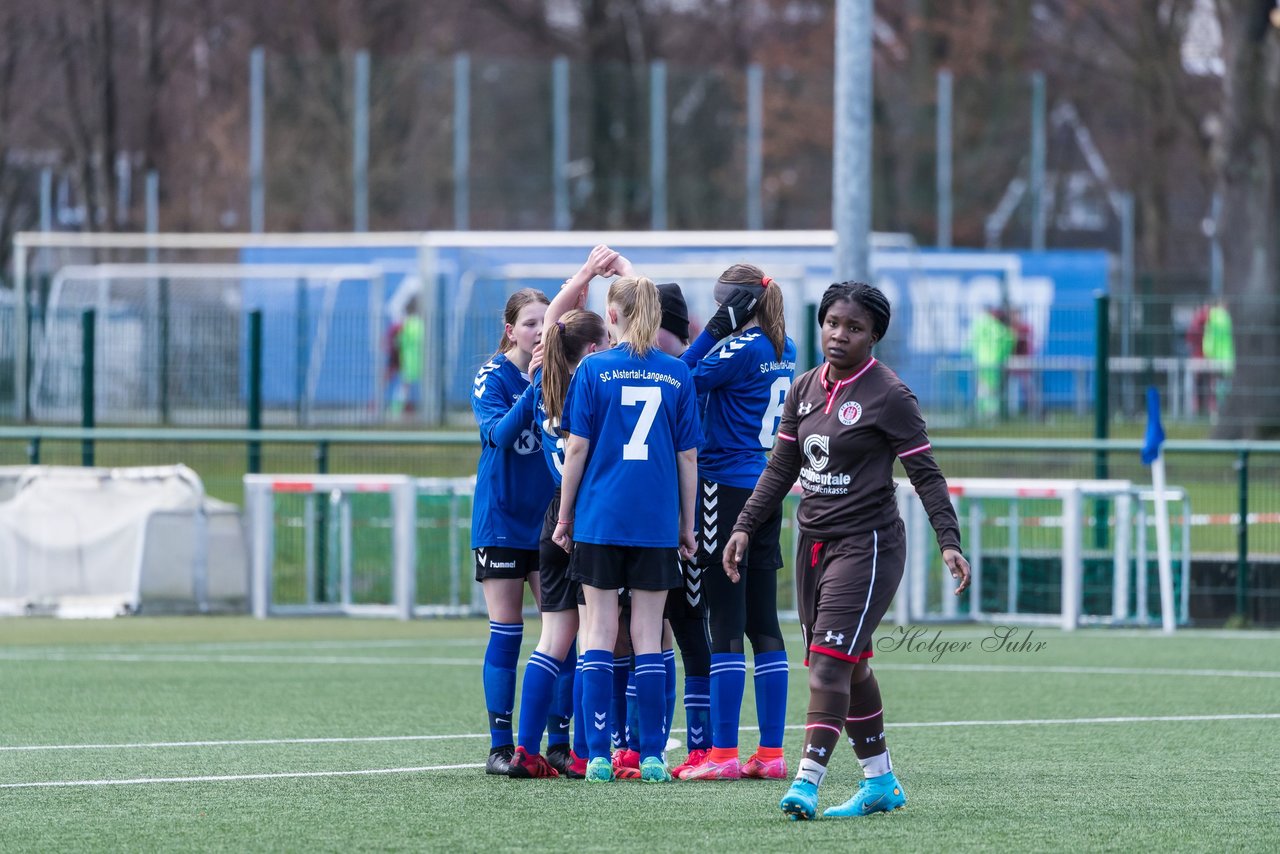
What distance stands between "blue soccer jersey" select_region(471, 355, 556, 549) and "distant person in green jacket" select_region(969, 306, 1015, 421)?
11.5 metres

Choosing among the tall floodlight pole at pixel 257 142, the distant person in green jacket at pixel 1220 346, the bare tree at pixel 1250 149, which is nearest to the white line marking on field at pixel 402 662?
the distant person in green jacket at pixel 1220 346

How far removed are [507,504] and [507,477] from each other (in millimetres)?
107

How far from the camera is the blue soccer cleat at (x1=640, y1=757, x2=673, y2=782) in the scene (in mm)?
7586

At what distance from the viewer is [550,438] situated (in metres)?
7.73

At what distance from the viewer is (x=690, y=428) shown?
7469 mm

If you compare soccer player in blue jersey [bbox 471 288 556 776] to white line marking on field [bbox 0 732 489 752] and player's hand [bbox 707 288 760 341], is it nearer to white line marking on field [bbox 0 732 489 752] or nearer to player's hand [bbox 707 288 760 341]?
player's hand [bbox 707 288 760 341]

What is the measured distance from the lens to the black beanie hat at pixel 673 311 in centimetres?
790

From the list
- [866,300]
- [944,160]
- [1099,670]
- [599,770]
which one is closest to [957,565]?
[866,300]

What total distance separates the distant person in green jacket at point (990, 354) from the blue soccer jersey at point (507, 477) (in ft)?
37.7

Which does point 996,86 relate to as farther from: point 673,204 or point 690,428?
point 690,428

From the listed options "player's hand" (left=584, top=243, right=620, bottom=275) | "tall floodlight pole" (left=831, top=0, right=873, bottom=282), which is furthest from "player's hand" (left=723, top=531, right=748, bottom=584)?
"tall floodlight pole" (left=831, top=0, right=873, bottom=282)

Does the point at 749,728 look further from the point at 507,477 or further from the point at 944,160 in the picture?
the point at 944,160

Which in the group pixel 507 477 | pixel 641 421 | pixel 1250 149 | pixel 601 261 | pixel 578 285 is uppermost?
pixel 1250 149

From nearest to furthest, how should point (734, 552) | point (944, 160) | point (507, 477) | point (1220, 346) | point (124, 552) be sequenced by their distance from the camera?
point (734, 552)
point (507, 477)
point (124, 552)
point (1220, 346)
point (944, 160)
